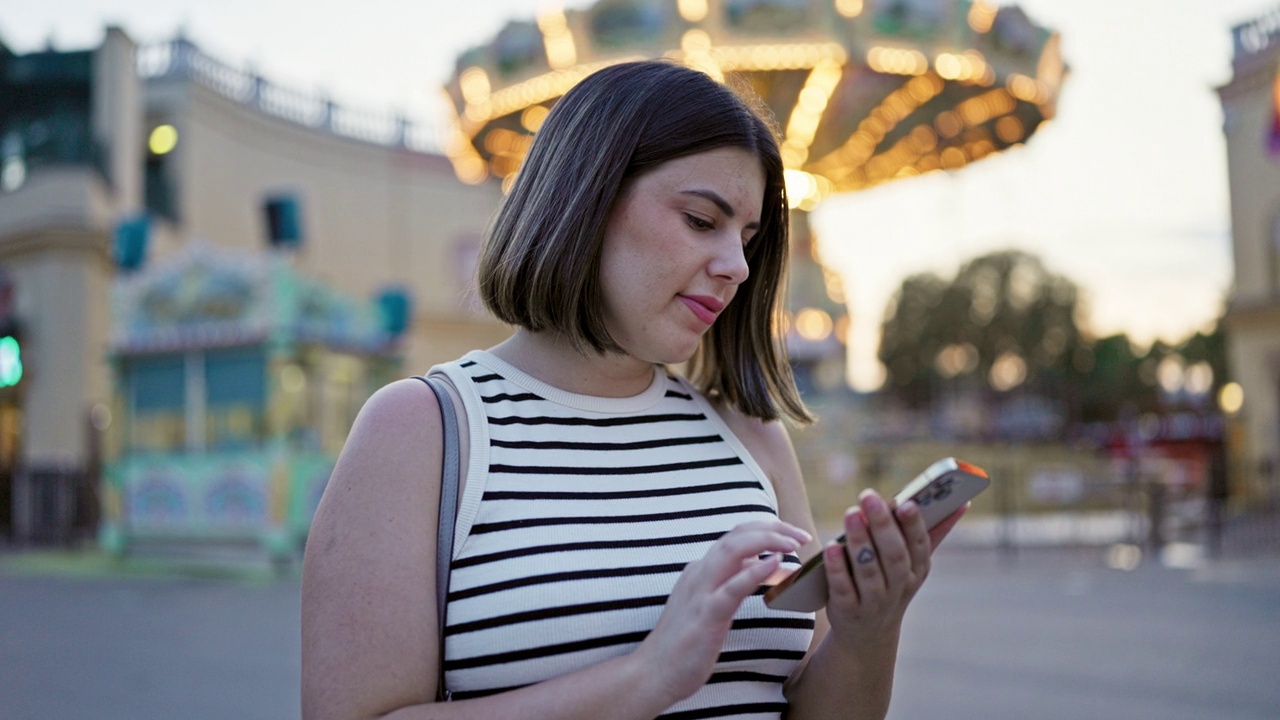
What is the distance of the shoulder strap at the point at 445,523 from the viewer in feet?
4.35

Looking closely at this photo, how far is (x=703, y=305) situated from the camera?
1.50 metres

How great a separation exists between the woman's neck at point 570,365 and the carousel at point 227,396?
10.6 m

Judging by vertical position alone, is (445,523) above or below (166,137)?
below

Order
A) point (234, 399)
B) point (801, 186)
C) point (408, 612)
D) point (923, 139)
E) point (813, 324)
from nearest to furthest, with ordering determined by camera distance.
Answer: point (408, 612), point (234, 399), point (801, 186), point (923, 139), point (813, 324)

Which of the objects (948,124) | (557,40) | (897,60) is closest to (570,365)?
(557,40)

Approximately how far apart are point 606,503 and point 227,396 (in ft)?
38.4

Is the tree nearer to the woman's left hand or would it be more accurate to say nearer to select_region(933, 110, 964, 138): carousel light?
select_region(933, 110, 964, 138): carousel light

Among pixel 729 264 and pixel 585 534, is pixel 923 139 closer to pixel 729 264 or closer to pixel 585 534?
pixel 729 264

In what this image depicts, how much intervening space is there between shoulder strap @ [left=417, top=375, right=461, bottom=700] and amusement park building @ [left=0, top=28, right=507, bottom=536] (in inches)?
450

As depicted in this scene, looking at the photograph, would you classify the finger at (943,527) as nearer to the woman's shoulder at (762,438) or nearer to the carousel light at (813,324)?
the woman's shoulder at (762,438)

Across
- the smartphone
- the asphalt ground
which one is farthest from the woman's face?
the asphalt ground

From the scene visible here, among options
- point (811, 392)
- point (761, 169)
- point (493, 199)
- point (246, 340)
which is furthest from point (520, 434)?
point (493, 199)

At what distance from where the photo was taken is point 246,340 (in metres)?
11.9

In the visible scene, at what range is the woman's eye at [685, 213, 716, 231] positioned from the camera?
148cm
